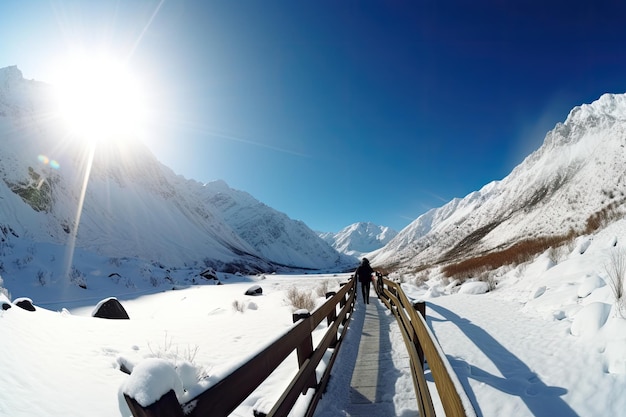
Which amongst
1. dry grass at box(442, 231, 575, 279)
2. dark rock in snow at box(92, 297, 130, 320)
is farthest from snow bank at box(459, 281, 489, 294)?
dark rock in snow at box(92, 297, 130, 320)

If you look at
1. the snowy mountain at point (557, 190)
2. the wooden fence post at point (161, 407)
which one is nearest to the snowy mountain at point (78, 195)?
the wooden fence post at point (161, 407)

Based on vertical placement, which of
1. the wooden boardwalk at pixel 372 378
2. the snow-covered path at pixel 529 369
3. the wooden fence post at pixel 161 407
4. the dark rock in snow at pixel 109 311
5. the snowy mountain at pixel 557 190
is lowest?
the wooden boardwalk at pixel 372 378

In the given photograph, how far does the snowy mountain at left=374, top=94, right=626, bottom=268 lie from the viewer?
62562 millimetres

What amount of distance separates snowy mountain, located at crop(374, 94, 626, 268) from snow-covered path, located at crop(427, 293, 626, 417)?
138 ft

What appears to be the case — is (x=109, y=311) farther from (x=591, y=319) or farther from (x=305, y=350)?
(x=591, y=319)

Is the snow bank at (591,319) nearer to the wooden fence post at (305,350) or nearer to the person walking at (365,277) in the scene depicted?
the wooden fence post at (305,350)

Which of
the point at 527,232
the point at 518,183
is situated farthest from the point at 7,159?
the point at 518,183

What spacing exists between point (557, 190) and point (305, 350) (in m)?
110

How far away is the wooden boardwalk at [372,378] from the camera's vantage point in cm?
385

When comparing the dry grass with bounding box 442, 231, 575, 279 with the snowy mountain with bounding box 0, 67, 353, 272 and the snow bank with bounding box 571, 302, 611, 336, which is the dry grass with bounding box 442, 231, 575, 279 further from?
the snowy mountain with bounding box 0, 67, 353, 272

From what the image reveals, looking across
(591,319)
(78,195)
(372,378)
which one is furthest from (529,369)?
(78,195)

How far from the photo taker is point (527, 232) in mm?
67562

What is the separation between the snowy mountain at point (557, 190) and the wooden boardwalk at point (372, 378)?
141 ft

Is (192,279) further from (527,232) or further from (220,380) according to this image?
(527,232)
